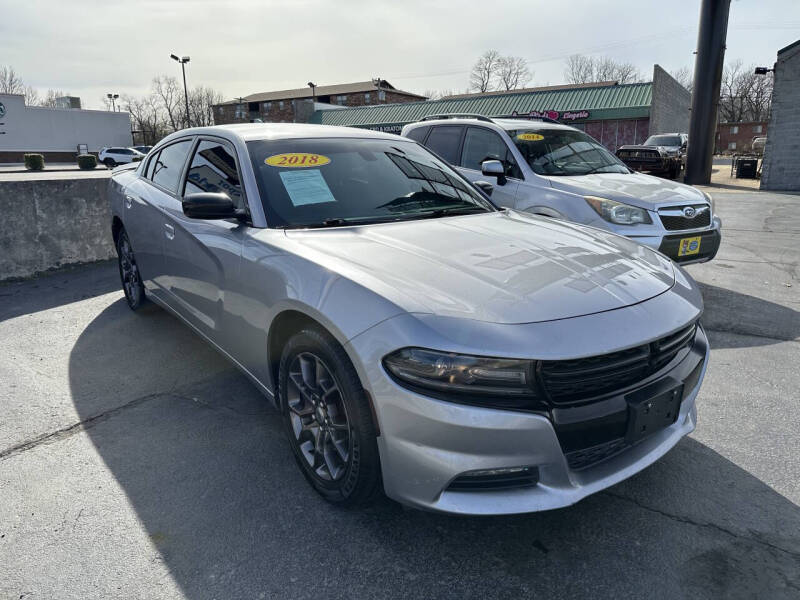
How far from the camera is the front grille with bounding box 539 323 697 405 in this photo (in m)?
1.93

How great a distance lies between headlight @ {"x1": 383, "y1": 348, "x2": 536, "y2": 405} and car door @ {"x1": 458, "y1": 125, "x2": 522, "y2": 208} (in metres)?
4.56

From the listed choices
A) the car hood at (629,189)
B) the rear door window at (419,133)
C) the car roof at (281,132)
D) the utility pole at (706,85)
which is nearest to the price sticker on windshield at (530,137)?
the car hood at (629,189)

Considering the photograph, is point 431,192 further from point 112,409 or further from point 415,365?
point 112,409

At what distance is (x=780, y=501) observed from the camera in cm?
248

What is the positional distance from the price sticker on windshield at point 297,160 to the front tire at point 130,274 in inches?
90.9

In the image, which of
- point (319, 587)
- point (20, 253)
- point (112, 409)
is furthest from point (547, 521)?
point (20, 253)

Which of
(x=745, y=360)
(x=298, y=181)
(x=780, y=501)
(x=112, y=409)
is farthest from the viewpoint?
(x=745, y=360)

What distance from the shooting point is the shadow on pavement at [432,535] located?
6.66 feet

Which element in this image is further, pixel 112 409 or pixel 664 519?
pixel 112 409

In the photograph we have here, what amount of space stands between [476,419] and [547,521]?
2.65 ft

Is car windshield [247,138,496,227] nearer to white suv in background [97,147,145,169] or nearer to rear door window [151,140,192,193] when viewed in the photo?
rear door window [151,140,192,193]

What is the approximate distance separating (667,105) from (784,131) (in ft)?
69.3

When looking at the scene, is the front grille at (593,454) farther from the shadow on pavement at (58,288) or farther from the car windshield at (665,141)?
the car windshield at (665,141)

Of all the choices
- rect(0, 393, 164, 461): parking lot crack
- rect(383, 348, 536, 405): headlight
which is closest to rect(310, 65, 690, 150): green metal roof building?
rect(0, 393, 164, 461): parking lot crack
